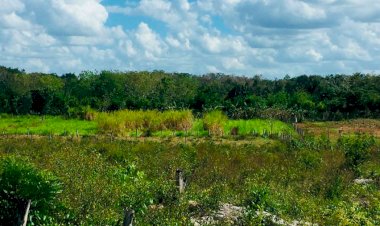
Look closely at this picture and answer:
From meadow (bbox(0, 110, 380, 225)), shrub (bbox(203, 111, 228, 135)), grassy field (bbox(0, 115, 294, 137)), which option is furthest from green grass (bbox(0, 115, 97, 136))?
meadow (bbox(0, 110, 380, 225))

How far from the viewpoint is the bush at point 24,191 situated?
960 centimetres

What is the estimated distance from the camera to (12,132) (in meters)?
37.4

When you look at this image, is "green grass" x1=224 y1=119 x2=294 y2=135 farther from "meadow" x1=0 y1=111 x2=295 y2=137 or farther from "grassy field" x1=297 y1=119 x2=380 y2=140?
"grassy field" x1=297 y1=119 x2=380 y2=140

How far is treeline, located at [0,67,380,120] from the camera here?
5334cm

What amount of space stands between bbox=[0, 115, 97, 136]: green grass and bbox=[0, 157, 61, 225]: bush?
85.0ft

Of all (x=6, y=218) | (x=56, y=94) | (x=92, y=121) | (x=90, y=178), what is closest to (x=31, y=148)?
(x=90, y=178)

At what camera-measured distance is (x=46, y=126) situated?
42250 millimetres

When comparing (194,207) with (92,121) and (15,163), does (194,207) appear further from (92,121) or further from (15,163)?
(92,121)

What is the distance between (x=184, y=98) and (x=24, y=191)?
52.7m

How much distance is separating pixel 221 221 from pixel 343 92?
166 ft

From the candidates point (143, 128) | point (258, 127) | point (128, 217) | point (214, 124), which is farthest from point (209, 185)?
point (258, 127)

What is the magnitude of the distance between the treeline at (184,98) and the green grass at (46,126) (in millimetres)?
3640

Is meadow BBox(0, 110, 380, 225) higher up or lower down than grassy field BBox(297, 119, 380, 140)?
higher up

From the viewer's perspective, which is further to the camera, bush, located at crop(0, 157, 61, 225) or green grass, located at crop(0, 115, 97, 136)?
green grass, located at crop(0, 115, 97, 136)
